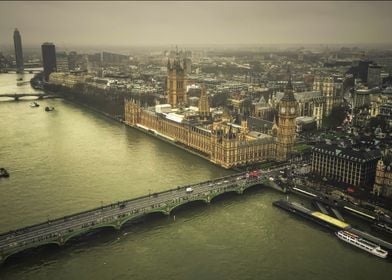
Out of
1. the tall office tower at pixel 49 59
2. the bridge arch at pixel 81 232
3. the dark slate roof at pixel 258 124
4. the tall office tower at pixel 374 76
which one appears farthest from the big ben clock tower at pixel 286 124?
the tall office tower at pixel 49 59

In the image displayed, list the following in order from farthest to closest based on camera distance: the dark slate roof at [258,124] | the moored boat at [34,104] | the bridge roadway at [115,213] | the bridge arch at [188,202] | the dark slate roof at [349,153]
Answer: the moored boat at [34,104]
the dark slate roof at [258,124]
the dark slate roof at [349,153]
the bridge arch at [188,202]
the bridge roadway at [115,213]

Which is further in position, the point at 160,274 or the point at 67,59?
the point at 67,59

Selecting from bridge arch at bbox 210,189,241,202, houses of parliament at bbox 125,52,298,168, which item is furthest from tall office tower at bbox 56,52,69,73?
bridge arch at bbox 210,189,241,202

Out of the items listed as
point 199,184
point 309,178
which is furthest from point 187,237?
point 309,178

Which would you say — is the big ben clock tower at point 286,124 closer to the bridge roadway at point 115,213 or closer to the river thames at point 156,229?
the bridge roadway at point 115,213

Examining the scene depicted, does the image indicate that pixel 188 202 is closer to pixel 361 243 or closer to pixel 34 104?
pixel 361 243

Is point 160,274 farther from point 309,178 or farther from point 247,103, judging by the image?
point 247,103

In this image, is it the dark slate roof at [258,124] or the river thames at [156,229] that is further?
the dark slate roof at [258,124]

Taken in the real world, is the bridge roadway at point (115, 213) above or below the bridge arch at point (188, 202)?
above
